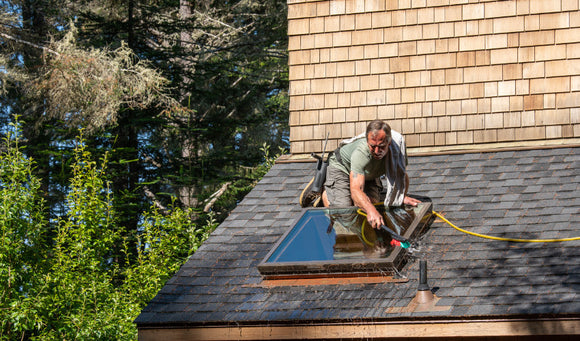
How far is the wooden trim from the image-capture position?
20.5ft

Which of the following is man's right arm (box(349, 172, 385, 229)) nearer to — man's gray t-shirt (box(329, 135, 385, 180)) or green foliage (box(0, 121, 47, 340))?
man's gray t-shirt (box(329, 135, 385, 180))

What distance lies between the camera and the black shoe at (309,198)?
8734mm

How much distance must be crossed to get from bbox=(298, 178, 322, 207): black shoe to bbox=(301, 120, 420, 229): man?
68mm

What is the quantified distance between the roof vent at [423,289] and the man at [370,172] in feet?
3.06

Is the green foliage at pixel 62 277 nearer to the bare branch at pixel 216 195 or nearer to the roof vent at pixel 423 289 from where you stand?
the roof vent at pixel 423 289

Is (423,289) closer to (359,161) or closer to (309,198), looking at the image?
(359,161)

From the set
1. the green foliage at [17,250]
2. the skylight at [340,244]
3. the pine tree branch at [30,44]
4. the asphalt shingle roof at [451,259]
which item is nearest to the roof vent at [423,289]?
the asphalt shingle roof at [451,259]

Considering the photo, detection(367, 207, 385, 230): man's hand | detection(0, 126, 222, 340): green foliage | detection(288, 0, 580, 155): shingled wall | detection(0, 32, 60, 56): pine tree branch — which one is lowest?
detection(0, 126, 222, 340): green foliage

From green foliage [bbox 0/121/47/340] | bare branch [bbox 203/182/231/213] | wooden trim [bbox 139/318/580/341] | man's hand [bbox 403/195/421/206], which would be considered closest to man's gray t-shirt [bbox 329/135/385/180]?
man's hand [bbox 403/195/421/206]

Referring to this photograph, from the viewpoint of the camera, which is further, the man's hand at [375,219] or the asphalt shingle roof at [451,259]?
the man's hand at [375,219]

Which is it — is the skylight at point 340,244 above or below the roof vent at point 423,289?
above

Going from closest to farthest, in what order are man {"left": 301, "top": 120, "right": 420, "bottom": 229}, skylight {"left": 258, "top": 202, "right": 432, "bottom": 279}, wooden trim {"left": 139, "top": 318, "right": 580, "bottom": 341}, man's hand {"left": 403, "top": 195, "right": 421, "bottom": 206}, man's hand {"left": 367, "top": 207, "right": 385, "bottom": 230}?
wooden trim {"left": 139, "top": 318, "right": 580, "bottom": 341}
skylight {"left": 258, "top": 202, "right": 432, "bottom": 279}
man's hand {"left": 367, "top": 207, "right": 385, "bottom": 230}
man {"left": 301, "top": 120, "right": 420, "bottom": 229}
man's hand {"left": 403, "top": 195, "right": 421, "bottom": 206}

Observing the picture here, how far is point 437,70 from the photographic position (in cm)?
1022

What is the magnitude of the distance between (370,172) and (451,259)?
4.29 feet
